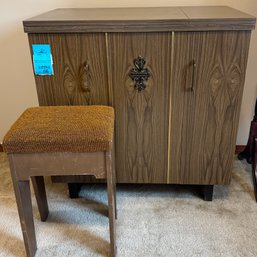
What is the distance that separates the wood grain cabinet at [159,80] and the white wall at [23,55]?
421mm

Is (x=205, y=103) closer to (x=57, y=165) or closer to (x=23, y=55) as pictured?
(x=57, y=165)

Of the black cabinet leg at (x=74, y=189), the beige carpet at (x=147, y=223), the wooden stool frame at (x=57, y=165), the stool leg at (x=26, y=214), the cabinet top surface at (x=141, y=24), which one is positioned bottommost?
the beige carpet at (x=147, y=223)

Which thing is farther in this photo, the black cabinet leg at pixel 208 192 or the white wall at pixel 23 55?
the white wall at pixel 23 55

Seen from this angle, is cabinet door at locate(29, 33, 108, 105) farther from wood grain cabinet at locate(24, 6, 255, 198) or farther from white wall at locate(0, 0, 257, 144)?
white wall at locate(0, 0, 257, 144)

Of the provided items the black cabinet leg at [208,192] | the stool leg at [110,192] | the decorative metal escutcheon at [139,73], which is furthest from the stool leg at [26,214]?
the black cabinet leg at [208,192]

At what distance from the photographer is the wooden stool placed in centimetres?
104

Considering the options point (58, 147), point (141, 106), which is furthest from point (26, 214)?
point (141, 106)

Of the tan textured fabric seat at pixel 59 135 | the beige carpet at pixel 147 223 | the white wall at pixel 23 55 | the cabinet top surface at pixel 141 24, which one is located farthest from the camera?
the white wall at pixel 23 55

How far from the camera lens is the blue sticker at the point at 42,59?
1250 millimetres

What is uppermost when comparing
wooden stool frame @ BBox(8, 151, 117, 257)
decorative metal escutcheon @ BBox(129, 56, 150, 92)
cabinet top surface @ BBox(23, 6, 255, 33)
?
cabinet top surface @ BBox(23, 6, 255, 33)

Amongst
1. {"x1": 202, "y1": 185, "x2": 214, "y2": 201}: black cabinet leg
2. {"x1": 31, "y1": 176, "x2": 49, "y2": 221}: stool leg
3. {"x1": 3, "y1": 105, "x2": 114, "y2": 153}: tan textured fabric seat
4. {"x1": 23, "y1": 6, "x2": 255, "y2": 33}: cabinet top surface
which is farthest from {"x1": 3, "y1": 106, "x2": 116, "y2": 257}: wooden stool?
{"x1": 202, "y1": 185, "x2": 214, "y2": 201}: black cabinet leg

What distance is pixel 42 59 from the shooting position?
1271mm

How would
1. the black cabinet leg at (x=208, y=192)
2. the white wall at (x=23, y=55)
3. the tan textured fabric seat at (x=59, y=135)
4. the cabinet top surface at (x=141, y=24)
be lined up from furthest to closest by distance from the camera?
the white wall at (x=23, y=55) → the black cabinet leg at (x=208, y=192) → the cabinet top surface at (x=141, y=24) → the tan textured fabric seat at (x=59, y=135)

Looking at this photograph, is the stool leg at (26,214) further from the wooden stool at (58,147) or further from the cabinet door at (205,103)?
the cabinet door at (205,103)
